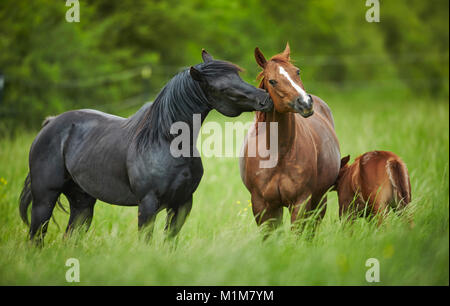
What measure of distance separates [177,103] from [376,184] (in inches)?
64.7

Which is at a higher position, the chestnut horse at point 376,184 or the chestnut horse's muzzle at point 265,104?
the chestnut horse's muzzle at point 265,104

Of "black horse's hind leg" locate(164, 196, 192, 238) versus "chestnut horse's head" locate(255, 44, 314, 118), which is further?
"black horse's hind leg" locate(164, 196, 192, 238)

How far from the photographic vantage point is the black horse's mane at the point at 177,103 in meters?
2.93

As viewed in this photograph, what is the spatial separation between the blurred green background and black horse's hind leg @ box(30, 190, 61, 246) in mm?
2095

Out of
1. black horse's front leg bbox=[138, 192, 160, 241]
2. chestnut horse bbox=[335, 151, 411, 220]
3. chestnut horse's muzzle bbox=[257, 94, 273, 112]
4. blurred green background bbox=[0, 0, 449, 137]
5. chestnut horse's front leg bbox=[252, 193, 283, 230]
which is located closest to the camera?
chestnut horse's muzzle bbox=[257, 94, 273, 112]

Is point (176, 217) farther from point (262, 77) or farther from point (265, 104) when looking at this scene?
point (262, 77)

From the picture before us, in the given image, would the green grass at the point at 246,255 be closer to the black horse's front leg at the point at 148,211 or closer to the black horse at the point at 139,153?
the black horse's front leg at the point at 148,211

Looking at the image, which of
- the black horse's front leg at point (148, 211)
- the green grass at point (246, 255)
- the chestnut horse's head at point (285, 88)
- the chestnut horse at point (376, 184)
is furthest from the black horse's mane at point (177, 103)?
the chestnut horse at point (376, 184)

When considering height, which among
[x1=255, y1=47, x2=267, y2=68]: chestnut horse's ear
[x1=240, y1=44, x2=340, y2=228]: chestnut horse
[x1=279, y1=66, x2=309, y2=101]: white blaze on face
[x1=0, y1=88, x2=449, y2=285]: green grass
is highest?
[x1=255, y1=47, x2=267, y2=68]: chestnut horse's ear

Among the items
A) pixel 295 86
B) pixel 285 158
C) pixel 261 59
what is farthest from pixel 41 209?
pixel 295 86

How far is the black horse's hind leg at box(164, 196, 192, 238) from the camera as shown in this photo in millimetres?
3182

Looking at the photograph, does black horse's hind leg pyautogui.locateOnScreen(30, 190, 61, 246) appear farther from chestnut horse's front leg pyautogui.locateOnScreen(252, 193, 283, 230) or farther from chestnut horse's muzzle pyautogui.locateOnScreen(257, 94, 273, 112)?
chestnut horse's muzzle pyautogui.locateOnScreen(257, 94, 273, 112)

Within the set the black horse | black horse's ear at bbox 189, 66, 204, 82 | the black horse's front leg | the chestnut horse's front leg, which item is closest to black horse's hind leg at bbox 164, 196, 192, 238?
the black horse

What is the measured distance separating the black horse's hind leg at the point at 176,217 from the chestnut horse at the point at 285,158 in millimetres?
515
